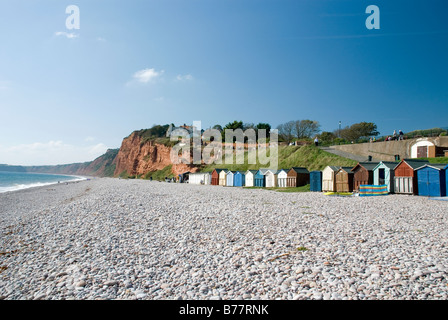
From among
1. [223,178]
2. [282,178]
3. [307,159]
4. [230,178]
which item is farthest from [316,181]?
[223,178]

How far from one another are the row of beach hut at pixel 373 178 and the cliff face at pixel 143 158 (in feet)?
157

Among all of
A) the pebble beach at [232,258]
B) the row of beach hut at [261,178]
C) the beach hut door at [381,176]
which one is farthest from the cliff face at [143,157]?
the pebble beach at [232,258]

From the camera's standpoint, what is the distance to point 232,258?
798cm

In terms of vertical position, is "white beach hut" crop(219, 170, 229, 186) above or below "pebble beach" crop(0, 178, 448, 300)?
above

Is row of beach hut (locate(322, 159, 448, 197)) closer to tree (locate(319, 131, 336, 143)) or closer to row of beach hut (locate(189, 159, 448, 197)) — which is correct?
row of beach hut (locate(189, 159, 448, 197))

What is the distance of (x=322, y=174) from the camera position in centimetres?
3278

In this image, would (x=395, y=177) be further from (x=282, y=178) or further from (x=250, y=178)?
(x=250, y=178)

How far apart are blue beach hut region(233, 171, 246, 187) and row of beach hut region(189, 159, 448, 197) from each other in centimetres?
324

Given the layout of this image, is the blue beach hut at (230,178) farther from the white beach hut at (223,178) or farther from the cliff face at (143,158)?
the cliff face at (143,158)

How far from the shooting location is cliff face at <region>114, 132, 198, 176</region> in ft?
337

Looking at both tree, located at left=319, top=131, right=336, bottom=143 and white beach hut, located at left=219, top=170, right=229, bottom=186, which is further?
tree, located at left=319, top=131, right=336, bottom=143

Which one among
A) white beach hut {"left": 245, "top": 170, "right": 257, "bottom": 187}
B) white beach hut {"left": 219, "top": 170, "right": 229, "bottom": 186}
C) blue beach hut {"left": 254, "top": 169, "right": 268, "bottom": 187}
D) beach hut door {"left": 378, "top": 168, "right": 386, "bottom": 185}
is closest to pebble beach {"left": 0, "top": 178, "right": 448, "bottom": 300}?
beach hut door {"left": 378, "top": 168, "right": 386, "bottom": 185}
